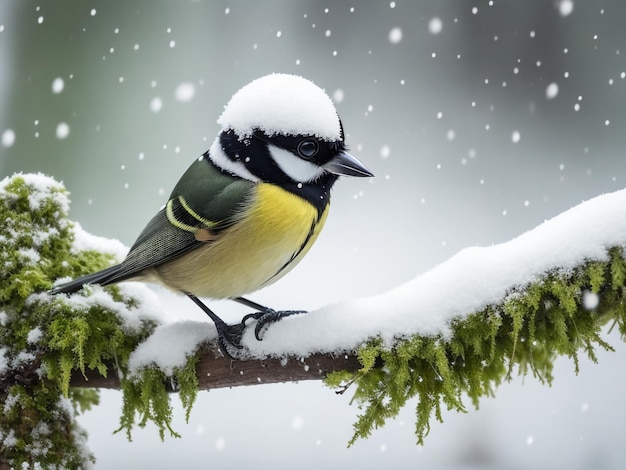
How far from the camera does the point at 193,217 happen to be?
1991mm

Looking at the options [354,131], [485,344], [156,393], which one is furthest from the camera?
[354,131]

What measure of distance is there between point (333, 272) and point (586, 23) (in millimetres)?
2202

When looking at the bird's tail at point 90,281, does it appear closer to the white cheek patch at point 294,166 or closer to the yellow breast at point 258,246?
the yellow breast at point 258,246

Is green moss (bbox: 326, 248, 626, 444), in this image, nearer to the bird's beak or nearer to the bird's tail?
the bird's beak

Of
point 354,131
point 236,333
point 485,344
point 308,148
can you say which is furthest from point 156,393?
point 354,131

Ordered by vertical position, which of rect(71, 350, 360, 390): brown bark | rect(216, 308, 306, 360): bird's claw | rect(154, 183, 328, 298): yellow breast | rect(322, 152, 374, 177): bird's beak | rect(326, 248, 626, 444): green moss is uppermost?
rect(322, 152, 374, 177): bird's beak

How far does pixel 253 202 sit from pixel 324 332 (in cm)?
38

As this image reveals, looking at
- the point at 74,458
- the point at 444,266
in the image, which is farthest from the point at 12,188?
the point at 444,266

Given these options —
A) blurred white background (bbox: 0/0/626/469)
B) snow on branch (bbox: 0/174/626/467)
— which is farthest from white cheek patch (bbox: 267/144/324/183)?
blurred white background (bbox: 0/0/626/469)

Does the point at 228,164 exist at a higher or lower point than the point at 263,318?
higher

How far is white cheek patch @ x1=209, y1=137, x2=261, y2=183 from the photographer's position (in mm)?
1946

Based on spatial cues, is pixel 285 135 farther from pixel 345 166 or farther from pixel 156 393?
pixel 156 393

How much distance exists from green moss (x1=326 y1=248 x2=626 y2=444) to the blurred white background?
223cm

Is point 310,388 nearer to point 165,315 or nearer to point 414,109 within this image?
point 414,109
